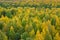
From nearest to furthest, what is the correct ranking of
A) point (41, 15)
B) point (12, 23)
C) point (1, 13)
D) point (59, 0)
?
point (12, 23), point (41, 15), point (1, 13), point (59, 0)

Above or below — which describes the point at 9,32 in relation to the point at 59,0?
above

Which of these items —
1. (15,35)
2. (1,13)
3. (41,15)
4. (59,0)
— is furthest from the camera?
(59,0)

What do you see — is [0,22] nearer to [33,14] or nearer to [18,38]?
[18,38]

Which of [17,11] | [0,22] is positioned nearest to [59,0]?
[17,11]

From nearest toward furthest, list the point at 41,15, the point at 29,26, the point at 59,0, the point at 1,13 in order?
the point at 29,26 < the point at 41,15 < the point at 1,13 < the point at 59,0

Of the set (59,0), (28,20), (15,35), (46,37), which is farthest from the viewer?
(59,0)

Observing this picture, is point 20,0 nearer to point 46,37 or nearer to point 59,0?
point 59,0

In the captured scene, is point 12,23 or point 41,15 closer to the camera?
point 12,23

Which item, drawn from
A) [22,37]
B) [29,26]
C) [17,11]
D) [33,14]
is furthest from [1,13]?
[22,37]

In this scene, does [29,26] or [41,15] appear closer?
[29,26]
